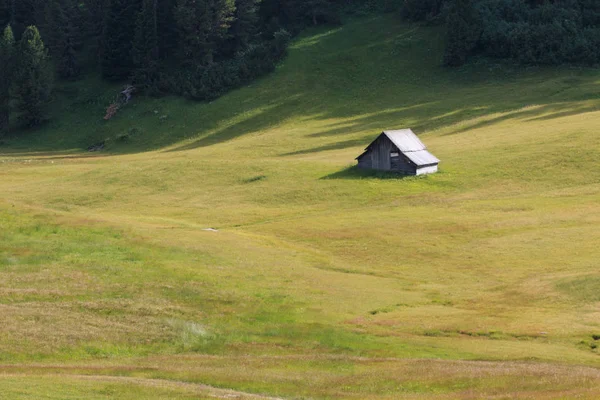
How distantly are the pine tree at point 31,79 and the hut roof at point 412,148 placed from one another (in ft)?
203

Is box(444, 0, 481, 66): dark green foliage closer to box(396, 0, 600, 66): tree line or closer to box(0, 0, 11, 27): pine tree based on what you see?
box(396, 0, 600, 66): tree line

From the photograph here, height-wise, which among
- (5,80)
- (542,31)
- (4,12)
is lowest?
(542,31)

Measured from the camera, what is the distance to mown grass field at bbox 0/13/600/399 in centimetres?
3747

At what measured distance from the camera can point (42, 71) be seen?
132 metres

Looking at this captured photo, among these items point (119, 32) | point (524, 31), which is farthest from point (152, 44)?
point (524, 31)

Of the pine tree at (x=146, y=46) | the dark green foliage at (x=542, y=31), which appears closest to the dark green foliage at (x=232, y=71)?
the pine tree at (x=146, y=46)

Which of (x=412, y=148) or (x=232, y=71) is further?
(x=232, y=71)

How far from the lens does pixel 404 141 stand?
290ft

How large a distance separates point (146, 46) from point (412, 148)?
61.0 metres

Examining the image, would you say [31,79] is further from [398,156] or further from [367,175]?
[398,156]

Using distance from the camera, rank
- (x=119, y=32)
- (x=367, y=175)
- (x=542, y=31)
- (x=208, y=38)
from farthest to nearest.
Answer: (x=119, y=32) → (x=208, y=38) → (x=542, y=31) → (x=367, y=175)

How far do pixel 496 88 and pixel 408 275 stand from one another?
224 feet

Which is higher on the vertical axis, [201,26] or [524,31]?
[201,26]

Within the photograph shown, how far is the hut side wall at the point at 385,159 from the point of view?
285 feet
